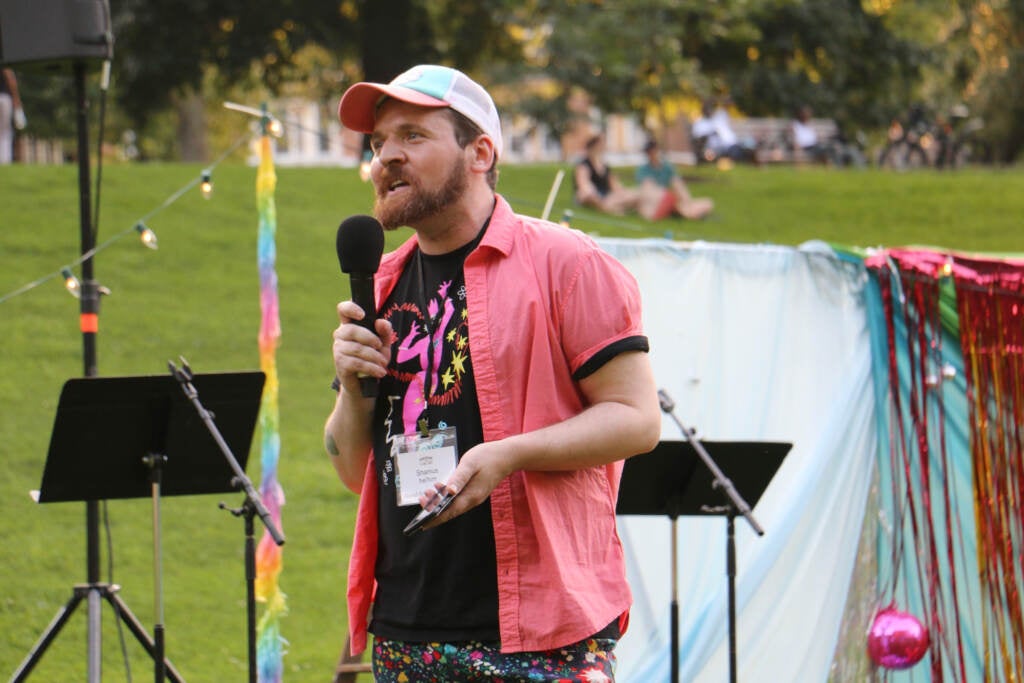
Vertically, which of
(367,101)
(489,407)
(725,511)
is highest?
(367,101)

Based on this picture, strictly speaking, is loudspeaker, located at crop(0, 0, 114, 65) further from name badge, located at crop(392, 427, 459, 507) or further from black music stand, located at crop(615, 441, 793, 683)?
name badge, located at crop(392, 427, 459, 507)

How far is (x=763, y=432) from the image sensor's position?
598 centimetres

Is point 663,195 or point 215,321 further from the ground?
point 663,195

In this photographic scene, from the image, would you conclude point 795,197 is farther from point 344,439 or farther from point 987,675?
point 344,439

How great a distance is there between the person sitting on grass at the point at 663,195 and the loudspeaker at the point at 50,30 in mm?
9847

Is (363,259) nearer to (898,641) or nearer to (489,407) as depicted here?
(489,407)

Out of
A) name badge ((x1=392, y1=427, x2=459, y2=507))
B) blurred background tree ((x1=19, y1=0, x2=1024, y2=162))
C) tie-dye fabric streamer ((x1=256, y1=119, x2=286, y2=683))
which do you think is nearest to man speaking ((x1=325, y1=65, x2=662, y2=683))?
name badge ((x1=392, y1=427, x2=459, y2=507))

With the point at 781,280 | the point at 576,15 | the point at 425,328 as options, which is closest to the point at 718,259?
the point at 781,280

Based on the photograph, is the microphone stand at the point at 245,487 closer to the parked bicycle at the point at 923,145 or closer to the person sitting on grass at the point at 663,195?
the person sitting on grass at the point at 663,195

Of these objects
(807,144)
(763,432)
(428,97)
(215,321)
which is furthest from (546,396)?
(807,144)

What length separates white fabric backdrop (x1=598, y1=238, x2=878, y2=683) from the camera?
18.8 ft

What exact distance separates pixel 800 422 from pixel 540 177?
1005cm

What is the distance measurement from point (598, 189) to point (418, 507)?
12064 millimetres

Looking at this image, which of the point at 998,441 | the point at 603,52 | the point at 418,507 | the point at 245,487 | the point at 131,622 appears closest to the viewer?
the point at 418,507
